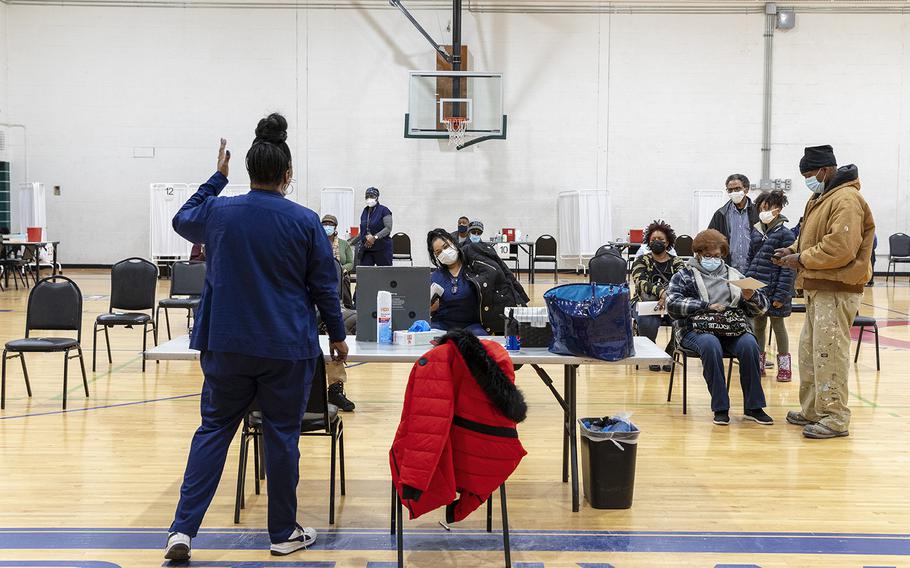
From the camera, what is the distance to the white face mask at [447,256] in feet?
17.7

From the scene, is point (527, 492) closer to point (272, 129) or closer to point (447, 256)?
point (447, 256)

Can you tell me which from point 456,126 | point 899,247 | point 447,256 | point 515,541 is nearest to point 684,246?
point 899,247

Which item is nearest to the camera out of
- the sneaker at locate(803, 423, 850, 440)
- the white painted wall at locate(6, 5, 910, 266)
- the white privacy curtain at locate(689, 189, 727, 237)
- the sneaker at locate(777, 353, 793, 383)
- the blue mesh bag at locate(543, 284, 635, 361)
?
the blue mesh bag at locate(543, 284, 635, 361)

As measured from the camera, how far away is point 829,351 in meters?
5.03

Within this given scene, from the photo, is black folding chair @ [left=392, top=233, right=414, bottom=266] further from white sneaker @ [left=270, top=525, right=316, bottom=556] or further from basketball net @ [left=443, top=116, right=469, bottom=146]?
white sneaker @ [left=270, top=525, right=316, bottom=556]

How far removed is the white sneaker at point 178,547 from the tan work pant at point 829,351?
3.64 m

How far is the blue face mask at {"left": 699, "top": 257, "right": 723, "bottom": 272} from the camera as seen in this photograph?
5.67 meters

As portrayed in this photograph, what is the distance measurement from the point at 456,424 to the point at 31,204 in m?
15.1

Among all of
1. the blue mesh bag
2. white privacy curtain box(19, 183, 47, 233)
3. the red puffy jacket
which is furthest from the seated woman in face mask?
white privacy curtain box(19, 183, 47, 233)

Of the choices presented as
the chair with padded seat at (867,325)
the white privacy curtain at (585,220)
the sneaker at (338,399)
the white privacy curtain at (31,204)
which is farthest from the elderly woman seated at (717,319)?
the white privacy curtain at (31,204)

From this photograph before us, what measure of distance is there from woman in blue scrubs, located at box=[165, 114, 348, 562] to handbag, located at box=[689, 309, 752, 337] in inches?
122

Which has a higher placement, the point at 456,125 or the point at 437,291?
the point at 456,125

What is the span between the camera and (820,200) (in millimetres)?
5109

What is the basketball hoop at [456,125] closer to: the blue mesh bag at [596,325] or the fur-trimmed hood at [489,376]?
the blue mesh bag at [596,325]
